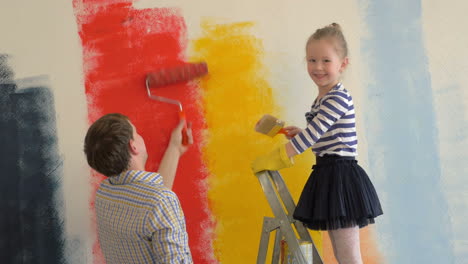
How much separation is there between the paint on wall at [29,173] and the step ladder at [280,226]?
747mm

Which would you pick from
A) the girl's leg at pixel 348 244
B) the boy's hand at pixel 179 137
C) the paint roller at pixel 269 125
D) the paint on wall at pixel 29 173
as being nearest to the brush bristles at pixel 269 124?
the paint roller at pixel 269 125

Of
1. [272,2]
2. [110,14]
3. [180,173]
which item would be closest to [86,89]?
[110,14]

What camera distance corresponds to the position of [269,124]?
1625mm

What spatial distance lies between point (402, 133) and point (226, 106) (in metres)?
0.69

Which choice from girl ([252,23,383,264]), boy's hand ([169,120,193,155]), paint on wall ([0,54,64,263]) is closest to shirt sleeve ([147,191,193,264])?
girl ([252,23,383,264])

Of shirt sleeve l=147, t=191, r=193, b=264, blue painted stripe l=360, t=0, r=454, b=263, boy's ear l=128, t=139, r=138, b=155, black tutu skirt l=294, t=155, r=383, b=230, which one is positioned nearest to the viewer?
shirt sleeve l=147, t=191, r=193, b=264

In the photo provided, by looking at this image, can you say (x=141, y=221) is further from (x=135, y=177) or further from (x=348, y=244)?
(x=348, y=244)

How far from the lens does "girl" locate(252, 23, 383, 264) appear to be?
146 centimetres

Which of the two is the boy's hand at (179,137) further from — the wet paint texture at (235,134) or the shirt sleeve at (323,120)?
the shirt sleeve at (323,120)

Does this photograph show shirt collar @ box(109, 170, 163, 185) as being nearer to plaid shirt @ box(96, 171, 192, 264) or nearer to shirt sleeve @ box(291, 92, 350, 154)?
plaid shirt @ box(96, 171, 192, 264)

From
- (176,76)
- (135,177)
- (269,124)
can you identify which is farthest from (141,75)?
(135,177)

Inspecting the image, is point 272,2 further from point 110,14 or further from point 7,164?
point 7,164

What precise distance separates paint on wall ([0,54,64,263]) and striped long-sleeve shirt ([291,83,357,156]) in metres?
0.90

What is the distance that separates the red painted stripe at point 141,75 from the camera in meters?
1.75
